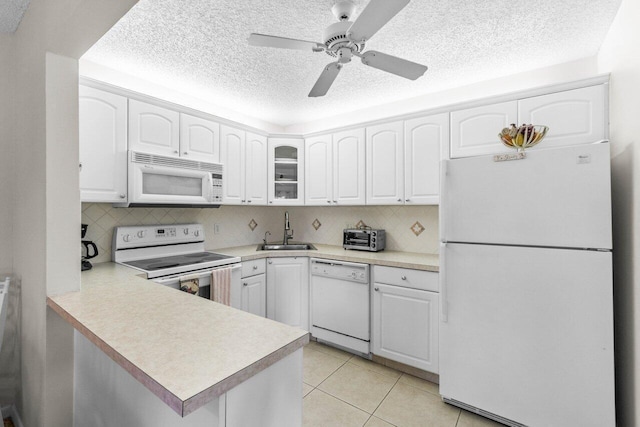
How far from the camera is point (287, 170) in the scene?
3420 millimetres

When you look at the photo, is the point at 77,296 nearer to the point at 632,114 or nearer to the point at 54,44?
the point at 54,44

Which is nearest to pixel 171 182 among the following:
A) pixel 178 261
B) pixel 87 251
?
pixel 178 261

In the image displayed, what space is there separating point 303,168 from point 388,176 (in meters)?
1.05

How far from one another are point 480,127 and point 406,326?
5.52ft

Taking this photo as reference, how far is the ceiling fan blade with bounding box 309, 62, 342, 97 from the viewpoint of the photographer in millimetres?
1742

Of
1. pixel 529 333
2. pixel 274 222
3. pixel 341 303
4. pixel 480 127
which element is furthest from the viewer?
pixel 274 222

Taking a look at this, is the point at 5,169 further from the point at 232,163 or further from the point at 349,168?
the point at 349,168

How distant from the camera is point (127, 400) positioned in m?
1.15

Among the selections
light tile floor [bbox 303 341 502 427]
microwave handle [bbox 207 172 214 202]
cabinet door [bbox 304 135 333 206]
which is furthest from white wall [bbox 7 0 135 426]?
cabinet door [bbox 304 135 333 206]

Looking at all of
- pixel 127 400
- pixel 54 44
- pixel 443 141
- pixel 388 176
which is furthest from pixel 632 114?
pixel 54 44

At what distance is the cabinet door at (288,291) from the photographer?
2.96 meters

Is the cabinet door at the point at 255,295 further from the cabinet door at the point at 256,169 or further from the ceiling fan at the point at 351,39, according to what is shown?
the ceiling fan at the point at 351,39

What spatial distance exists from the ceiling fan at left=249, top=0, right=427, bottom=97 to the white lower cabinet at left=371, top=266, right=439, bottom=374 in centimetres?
149

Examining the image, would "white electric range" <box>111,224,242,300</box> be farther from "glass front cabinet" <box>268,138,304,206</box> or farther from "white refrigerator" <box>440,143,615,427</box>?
"white refrigerator" <box>440,143,615,427</box>
